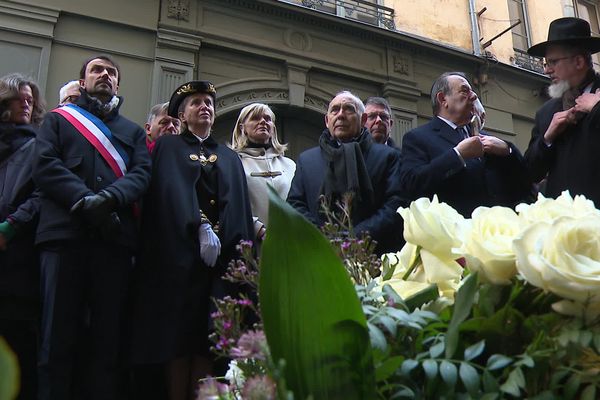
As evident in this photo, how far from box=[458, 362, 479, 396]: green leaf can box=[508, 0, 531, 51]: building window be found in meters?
11.5

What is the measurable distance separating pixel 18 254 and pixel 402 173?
1.85 metres

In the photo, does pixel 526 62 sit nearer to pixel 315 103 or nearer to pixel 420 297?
pixel 315 103

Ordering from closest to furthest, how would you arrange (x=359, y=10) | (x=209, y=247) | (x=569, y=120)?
(x=569, y=120) → (x=209, y=247) → (x=359, y=10)

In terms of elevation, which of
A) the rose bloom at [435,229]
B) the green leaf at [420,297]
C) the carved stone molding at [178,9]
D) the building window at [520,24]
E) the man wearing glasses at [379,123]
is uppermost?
the building window at [520,24]

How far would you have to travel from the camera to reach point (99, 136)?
286 centimetres

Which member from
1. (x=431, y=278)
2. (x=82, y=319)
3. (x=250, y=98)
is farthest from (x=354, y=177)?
(x=250, y=98)

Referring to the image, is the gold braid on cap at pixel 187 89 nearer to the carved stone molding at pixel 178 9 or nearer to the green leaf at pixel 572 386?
the green leaf at pixel 572 386

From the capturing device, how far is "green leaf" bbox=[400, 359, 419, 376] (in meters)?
0.58

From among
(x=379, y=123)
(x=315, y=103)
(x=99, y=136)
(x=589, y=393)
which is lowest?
(x=589, y=393)

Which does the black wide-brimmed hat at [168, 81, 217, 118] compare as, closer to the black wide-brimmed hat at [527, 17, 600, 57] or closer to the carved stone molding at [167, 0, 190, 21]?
the black wide-brimmed hat at [527, 17, 600, 57]

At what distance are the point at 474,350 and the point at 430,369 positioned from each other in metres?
0.05

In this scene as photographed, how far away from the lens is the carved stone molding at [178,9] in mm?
7555

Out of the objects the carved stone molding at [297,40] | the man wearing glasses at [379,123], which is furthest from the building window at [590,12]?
the man wearing glasses at [379,123]

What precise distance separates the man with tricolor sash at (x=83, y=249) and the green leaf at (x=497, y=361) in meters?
2.21
